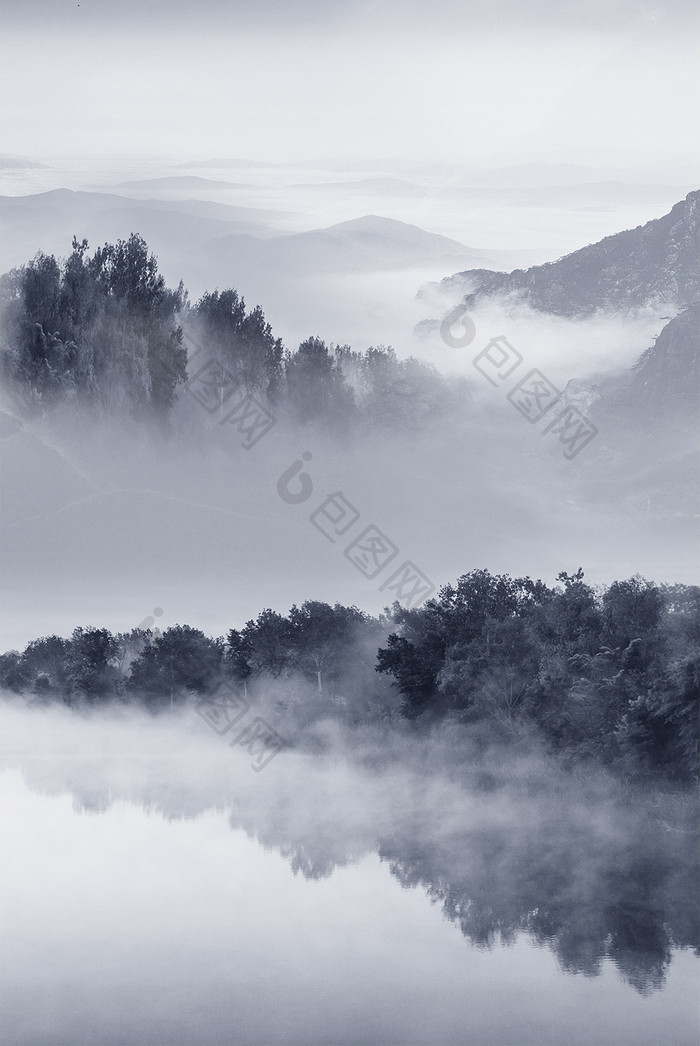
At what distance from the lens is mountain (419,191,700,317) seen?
30281mm

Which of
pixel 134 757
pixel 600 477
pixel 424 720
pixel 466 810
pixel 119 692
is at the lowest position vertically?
pixel 466 810

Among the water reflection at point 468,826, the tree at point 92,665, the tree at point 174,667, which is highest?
the tree at point 92,665

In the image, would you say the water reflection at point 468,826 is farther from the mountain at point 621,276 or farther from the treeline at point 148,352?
the mountain at point 621,276

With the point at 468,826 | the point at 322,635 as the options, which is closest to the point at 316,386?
the point at 322,635

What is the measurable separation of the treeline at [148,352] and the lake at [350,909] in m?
6.46

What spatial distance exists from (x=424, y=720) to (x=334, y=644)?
15.9 ft

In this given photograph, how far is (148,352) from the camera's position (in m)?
21.3

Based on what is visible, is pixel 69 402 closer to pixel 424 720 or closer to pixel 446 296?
pixel 424 720

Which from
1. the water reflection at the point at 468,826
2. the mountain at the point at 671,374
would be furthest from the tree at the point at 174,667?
the mountain at the point at 671,374

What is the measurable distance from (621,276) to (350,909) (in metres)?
21.3

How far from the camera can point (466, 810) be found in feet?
68.3

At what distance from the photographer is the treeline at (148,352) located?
20250mm

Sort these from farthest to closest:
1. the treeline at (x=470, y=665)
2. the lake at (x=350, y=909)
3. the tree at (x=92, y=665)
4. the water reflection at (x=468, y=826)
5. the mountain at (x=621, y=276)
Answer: the mountain at (x=621, y=276)
the tree at (x=92, y=665)
the treeline at (x=470, y=665)
the water reflection at (x=468, y=826)
the lake at (x=350, y=909)

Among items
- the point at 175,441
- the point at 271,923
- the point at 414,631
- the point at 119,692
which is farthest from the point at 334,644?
the point at 271,923
